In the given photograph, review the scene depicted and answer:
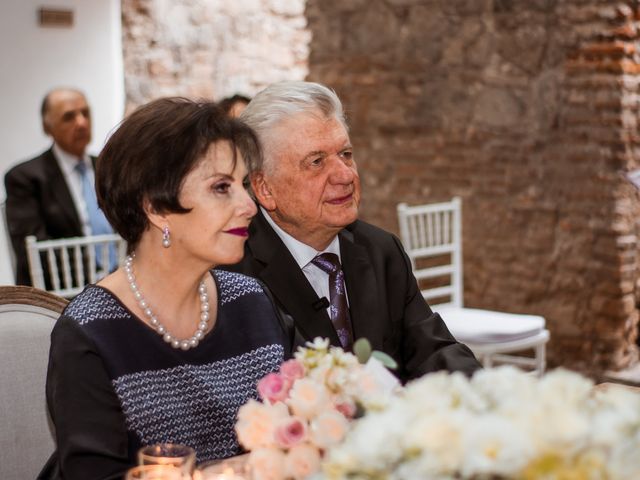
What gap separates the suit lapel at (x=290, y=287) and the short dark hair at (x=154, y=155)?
1.72 ft

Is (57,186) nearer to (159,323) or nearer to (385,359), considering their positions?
(159,323)

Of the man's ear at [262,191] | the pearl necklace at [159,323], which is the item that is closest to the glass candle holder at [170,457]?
the pearl necklace at [159,323]

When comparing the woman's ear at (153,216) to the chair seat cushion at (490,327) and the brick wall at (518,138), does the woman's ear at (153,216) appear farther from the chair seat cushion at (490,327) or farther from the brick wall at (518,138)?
the brick wall at (518,138)

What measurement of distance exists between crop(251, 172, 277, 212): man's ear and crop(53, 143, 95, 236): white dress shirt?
8.54ft

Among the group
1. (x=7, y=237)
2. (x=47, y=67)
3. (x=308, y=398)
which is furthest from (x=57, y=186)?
(x=308, y=398)

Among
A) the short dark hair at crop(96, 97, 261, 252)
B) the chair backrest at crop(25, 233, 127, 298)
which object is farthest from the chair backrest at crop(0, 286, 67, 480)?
the chair backrest at crop(25, 233, 127, 298)

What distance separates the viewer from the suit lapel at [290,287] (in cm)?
228

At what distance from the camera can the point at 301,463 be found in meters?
1.20

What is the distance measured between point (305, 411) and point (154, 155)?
0.72m

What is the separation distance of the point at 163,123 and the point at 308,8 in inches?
164

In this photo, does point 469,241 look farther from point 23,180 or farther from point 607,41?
point 23,180

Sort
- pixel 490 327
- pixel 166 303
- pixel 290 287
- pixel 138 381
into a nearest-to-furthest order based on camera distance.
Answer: pixel 138 381
pixel 166 303
pixel 290 287
pixel 490 327

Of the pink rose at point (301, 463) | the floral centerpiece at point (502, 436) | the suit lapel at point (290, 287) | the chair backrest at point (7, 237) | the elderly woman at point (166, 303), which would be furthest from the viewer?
the chair backrest at point (7, 237)

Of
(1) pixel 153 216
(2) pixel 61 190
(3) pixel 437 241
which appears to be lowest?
(3) pixel 437 241
